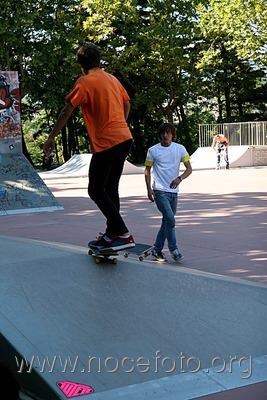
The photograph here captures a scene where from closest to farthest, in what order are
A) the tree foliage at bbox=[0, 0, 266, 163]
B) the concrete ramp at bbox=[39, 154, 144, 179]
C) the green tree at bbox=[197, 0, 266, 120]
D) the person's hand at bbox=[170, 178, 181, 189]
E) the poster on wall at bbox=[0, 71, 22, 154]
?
the person's hand at bbox=[170, 178, 181, 189] < the poster on wall at bbox=[0, 71, 22, 154] < the concrete ramp at bbox=[39, 154, 144, 179] < the green tree at bbox=[197, 0, 266, 120] < the tree foliage at bbox=[0, 0, 266, 163]

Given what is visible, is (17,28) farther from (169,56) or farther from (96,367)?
(96,367)

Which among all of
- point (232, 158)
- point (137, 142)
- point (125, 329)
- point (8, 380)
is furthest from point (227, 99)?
point (8, 380)

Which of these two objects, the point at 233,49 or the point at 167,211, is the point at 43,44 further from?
the point at 167,211

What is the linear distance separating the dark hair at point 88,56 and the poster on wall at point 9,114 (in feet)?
26.9

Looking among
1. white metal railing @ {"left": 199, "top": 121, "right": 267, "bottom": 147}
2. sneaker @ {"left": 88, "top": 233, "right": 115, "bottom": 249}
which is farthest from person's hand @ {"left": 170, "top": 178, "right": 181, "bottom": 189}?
white metal railing @ {"left": 199, "top": 121, "right": 267, "bottom": 147}

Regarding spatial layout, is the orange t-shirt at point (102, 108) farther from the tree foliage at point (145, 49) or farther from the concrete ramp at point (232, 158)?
the tree foliage at point (145, 49)

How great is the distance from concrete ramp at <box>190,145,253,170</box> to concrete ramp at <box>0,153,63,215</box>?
18.5 m

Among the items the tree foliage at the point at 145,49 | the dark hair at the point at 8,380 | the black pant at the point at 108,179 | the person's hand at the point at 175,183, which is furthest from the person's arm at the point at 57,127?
the tree foliage at the point at 145,49

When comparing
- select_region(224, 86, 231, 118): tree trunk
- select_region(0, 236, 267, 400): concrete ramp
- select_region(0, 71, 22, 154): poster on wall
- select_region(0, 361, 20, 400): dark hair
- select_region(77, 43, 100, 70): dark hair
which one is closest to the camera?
select_region(0, 361, 20, 400): dark hair

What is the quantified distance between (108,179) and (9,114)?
27.4 feet

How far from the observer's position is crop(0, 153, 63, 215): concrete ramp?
13039 mm

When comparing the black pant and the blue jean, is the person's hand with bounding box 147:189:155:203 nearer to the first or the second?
the blue jean

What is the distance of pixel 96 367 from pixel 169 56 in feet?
117

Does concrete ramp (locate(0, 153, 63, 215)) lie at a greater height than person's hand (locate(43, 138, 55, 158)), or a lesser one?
lesser
